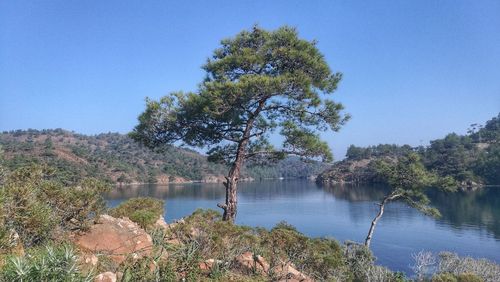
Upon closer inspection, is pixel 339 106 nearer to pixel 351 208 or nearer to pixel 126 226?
pixel 126 226

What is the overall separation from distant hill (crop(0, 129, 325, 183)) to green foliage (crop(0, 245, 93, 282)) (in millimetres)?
72592

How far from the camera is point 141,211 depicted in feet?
32.8

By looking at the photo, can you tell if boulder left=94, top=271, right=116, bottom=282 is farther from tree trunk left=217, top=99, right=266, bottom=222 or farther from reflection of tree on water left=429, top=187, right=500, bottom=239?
reflection of tree on water left=429, top=187, right=500, bottom=239

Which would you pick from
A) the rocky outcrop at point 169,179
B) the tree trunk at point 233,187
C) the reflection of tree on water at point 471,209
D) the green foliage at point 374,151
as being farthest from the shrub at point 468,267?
the rocky outcrop at point 169,179

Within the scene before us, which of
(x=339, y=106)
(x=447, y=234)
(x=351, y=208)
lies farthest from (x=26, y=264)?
(x=351, y=208)

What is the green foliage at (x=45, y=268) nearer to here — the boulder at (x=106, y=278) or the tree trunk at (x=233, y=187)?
the boulder at (x=106, y=278)

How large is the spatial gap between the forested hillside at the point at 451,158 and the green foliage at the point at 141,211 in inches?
2437

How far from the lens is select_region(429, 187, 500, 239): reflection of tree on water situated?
44.9m

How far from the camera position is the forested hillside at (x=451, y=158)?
89938 mm

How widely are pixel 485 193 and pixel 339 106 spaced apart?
74.6 metres

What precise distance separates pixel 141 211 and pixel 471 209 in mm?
57006

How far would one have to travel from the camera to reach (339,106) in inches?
477

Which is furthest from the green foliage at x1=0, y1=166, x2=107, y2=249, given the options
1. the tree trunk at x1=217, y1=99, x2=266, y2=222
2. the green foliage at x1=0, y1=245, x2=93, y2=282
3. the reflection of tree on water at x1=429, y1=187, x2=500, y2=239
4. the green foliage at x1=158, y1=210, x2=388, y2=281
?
the reflection of tree on water at x1=429, y1=187, x2=500, y2=239

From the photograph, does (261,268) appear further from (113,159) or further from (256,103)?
(113,159)
